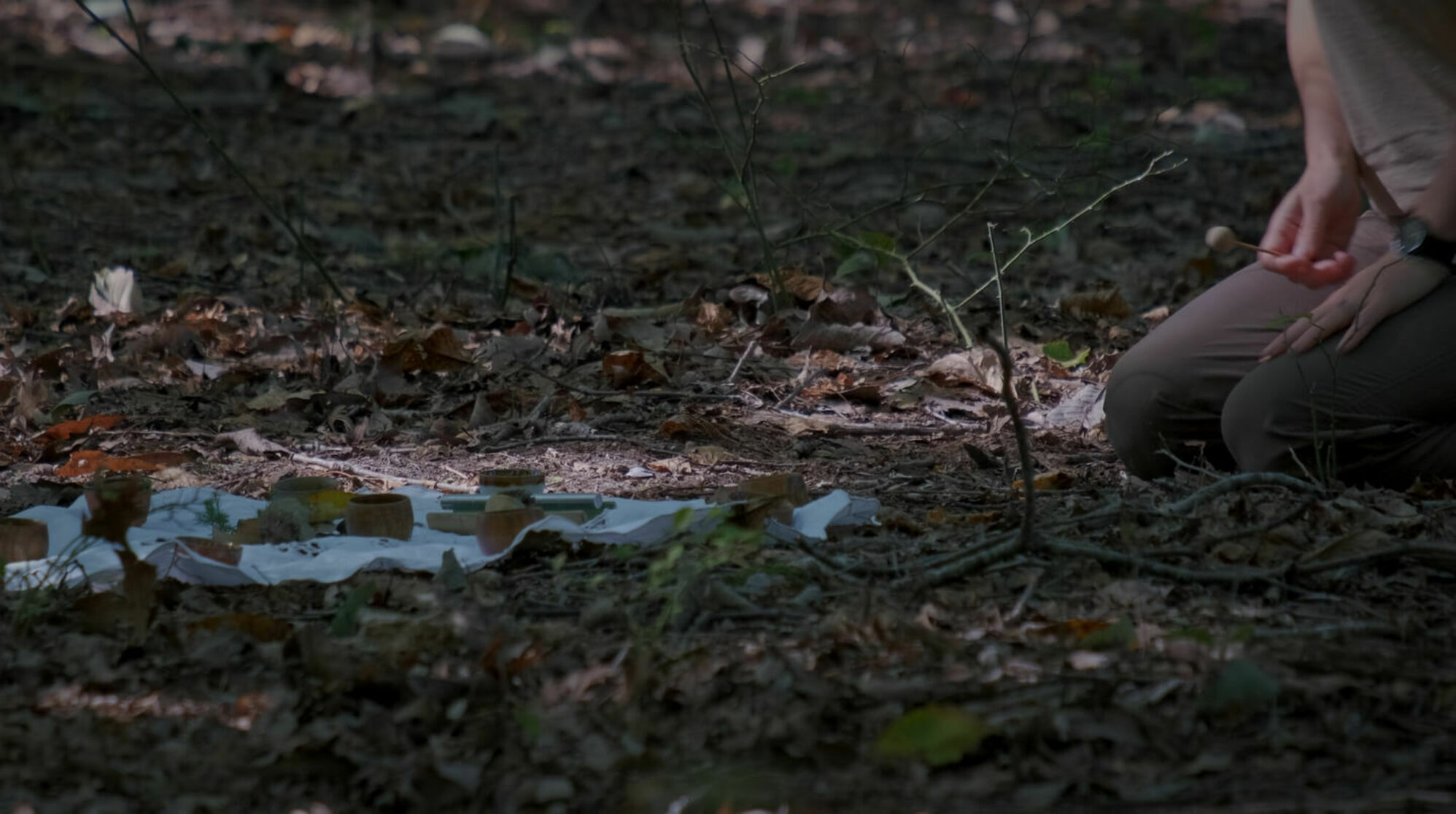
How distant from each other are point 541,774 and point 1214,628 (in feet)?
2.96

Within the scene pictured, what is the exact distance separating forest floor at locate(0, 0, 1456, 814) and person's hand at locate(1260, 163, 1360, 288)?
401mm

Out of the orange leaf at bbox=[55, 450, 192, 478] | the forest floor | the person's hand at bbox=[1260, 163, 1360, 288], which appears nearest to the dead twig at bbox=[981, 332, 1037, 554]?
the forest floor

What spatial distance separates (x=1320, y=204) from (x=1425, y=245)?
213 millimetres

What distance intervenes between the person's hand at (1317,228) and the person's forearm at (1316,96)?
44 mm

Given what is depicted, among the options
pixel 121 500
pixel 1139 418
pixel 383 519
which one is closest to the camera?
pixel 121 500

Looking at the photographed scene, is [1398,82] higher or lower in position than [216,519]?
higher

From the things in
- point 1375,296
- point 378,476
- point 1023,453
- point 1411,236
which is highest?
point 1411,236

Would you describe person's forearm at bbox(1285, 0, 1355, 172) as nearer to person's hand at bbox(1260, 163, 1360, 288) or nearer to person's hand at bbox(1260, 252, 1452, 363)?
person's hand at bbox(1260, 163, 1360, 288)

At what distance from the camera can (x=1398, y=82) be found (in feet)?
9.23

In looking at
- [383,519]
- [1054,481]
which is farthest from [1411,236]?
[383,519]

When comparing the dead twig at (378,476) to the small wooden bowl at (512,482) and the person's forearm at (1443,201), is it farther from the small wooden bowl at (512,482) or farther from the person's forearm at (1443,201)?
the person's forearm at (1443,201)

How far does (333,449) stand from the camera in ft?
10.6

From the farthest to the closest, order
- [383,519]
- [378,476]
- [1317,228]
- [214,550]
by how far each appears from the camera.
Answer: [378,476] < [1317,228] < [383,519] < [214,550]

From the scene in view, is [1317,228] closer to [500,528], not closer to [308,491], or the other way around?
[500,528]
